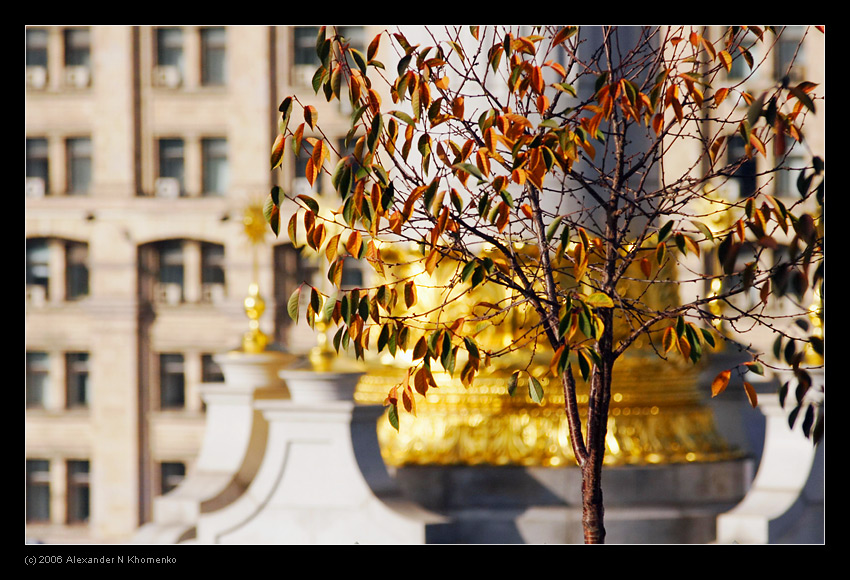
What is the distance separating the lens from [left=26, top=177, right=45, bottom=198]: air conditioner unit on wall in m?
29.2

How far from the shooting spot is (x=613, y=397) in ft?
32.1

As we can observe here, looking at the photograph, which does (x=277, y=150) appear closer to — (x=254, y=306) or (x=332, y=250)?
(x=332, y=250)

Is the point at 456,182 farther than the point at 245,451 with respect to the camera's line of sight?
No

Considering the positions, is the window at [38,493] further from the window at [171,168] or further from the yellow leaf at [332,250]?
the yellow leaf at [332,250]

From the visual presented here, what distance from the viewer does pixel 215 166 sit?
94.2ft

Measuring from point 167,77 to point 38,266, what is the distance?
4933mm

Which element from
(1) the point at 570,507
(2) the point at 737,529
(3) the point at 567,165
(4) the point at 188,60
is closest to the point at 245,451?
(1) the point at 570,507

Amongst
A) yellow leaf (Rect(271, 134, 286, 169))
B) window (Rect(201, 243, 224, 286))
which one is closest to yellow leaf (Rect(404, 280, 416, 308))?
yellow leaf (Rect(271, 134, 286, 169))

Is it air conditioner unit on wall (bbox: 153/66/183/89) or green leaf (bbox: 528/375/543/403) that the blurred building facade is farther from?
green leaf (bbox: 528/375/543/403)

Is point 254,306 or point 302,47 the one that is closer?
point 254,306

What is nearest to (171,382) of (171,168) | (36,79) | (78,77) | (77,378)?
(77,378)

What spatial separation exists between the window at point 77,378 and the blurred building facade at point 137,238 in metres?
0.03

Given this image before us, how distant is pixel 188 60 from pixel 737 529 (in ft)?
69.7
